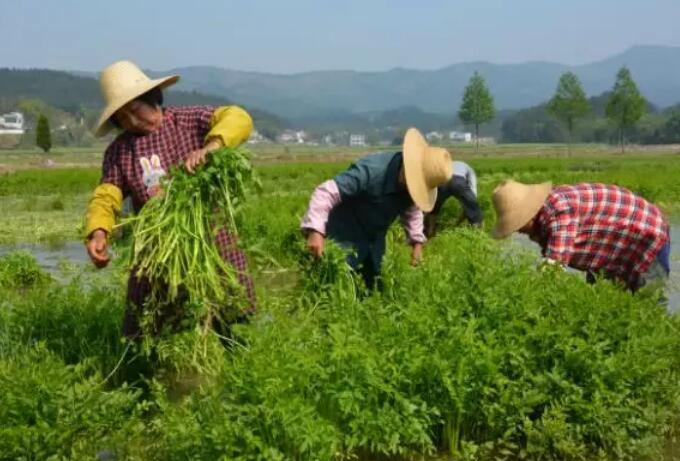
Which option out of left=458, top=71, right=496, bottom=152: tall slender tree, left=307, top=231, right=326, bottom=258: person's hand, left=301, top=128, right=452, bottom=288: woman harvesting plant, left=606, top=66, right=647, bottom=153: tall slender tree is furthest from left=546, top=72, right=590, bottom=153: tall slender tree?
left=307, top=231, right=326, bottom=258: person's hand

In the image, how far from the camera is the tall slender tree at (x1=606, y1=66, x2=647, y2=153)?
61.8 metres

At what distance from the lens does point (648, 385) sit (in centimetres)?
347

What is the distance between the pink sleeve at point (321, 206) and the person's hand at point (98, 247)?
97cm

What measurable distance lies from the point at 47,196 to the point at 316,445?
62.5 ft

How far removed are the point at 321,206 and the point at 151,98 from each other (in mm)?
960

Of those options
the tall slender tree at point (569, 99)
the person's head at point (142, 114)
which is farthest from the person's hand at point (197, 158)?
the tall slender tree at point (569, 99)

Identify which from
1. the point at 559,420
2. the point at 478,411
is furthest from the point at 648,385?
the point at 478,411

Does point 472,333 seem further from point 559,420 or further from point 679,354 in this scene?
point 679,354

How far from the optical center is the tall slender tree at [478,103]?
3228 inches

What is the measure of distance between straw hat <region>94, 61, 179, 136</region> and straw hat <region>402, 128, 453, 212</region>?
120 cm

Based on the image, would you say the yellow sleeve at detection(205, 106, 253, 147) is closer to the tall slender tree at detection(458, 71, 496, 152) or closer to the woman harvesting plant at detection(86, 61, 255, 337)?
the woman harvesting plant at detection(86, 61, 255, 337)

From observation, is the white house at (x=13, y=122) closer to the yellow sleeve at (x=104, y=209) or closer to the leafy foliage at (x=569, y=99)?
the leafy foliage at (x=569, y=99)

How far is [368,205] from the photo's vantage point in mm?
4480

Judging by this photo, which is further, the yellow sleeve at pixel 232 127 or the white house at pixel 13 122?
the white house at pixel 13 122
